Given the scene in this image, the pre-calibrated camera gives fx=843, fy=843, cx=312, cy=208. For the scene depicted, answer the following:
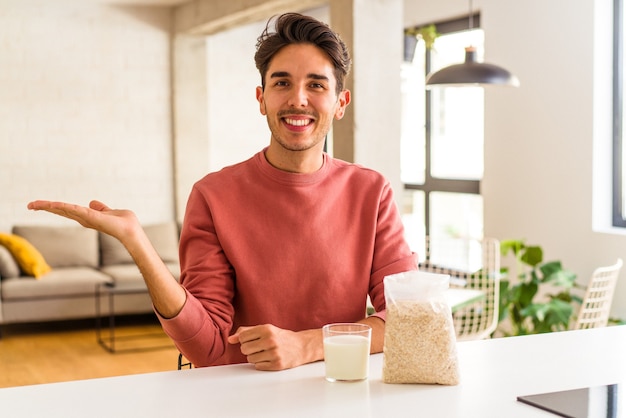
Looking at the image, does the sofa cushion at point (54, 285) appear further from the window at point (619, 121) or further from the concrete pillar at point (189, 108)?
the window at point (619, 121)

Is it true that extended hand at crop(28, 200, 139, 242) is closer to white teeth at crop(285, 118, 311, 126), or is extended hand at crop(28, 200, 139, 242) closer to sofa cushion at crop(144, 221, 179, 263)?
white teeth at crop(285, 118, 311, 126)

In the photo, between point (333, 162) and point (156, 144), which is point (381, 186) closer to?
point (333, 162)

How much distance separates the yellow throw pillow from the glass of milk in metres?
5.30

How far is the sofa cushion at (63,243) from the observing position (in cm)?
666

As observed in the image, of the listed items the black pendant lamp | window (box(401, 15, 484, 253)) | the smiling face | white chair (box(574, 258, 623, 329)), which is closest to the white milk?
the smiling face

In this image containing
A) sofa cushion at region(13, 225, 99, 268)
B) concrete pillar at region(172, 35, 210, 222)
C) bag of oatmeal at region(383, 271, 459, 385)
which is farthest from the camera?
concrete pillar at region(172, 35, 210, 222)

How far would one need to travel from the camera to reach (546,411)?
3.89 ft

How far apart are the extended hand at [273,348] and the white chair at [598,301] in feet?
9.32

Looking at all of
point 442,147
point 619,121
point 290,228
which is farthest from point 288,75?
point 442,147

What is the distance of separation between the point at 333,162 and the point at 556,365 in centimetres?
66

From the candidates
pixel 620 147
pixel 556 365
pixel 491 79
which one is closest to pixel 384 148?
pixel 491 79

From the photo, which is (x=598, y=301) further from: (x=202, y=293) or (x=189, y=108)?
(x=189, y=108)

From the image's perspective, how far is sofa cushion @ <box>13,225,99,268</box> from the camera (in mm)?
6656

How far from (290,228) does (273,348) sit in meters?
0.38
